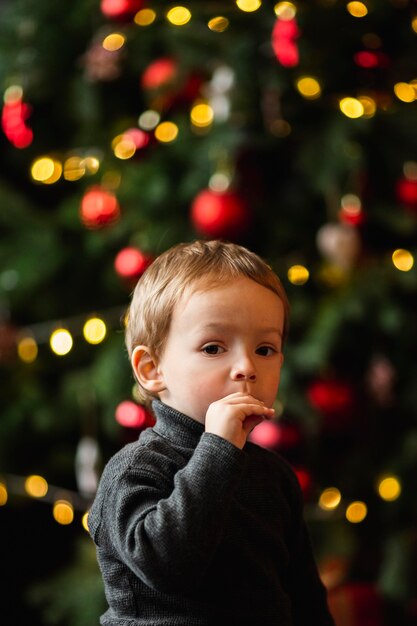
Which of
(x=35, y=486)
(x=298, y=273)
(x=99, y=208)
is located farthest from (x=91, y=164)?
(x=35, y=486)

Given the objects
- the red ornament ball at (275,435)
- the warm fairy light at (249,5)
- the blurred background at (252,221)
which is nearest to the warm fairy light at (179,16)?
the blurred background at (252,221)

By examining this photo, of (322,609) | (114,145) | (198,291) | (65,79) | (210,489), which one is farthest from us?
(65,79)

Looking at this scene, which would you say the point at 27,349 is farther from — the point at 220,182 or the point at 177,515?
the point at 177,515

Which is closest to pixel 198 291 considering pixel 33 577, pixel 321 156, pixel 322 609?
pixel 322 609

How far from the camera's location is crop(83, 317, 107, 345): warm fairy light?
2.01 m

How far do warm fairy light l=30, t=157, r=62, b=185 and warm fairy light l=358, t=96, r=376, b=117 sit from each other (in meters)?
0.73

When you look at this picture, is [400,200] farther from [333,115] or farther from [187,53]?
[187,53]

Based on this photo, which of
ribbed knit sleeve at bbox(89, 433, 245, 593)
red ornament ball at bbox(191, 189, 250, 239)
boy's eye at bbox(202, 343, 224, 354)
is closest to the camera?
ribbed knit sleeve at bbox(89, 433, 245, 593)

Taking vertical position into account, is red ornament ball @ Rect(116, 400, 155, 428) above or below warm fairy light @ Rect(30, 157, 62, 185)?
below

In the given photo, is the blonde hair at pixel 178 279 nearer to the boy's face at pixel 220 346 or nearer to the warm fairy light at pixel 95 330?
the boy's face at pixel 220 346

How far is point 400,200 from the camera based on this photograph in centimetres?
188

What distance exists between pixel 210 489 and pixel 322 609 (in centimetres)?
33

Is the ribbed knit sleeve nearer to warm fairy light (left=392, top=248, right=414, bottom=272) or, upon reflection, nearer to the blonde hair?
the blonde hair

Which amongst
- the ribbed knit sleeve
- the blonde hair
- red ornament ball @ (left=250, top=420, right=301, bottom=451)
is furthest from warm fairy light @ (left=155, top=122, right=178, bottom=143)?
the ribbed knit sleeve
